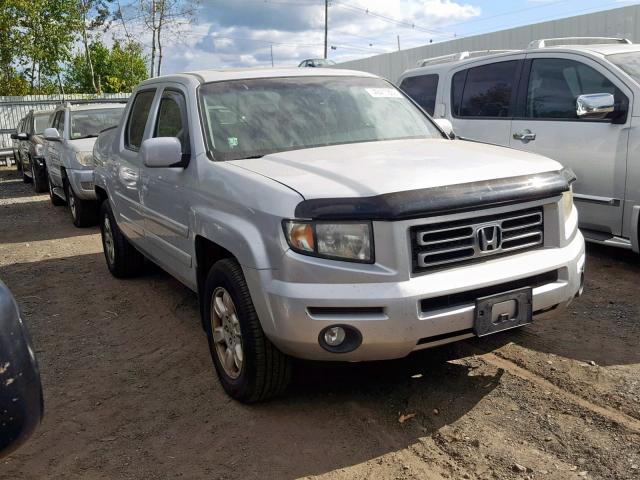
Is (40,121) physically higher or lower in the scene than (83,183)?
higher

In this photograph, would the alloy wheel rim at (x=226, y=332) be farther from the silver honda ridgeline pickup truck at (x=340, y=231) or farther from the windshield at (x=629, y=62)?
the windshield at (x=629, y=62)

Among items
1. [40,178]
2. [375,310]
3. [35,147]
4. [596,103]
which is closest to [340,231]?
[375,310]

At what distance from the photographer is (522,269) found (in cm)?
323

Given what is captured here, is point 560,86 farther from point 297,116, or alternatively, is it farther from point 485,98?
point 297,116

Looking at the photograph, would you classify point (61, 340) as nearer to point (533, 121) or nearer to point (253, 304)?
point (253, 304)

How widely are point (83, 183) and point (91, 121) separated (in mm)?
1526

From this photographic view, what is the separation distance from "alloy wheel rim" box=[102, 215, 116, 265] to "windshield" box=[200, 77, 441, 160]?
8.69 ft

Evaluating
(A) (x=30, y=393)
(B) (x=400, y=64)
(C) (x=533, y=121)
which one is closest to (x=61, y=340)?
(A) (x=30, y=393)

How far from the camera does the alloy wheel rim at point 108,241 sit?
21.2ft

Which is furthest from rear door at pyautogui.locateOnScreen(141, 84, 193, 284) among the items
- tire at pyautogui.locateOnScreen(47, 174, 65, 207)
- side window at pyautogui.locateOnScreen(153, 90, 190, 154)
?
tire at pyautogui.locateOnScreen(47, 174, 65, 207)

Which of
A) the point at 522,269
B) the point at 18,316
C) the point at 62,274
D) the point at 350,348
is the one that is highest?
the point at 18,316

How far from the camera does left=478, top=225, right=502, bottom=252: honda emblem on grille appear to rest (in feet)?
10.4

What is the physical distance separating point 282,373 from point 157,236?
1.81 meters

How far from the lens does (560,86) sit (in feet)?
20.3
